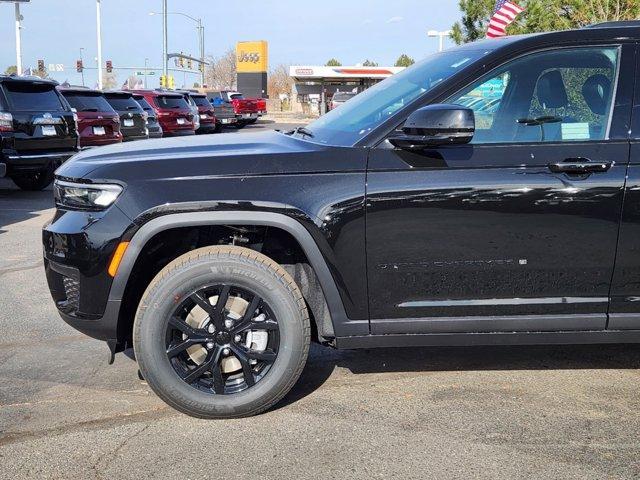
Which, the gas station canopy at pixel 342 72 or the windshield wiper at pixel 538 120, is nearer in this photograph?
the windshield wiper at pixel 538 120

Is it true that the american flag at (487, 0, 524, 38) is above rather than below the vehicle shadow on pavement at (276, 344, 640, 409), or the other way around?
above

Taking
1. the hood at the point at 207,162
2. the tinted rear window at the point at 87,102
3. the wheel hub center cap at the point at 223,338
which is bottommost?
the wheel hub center cap at the point at 223,338

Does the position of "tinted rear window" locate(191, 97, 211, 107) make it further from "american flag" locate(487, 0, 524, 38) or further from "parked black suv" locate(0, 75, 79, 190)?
"american flag" locate(487, 0, 524, 38)

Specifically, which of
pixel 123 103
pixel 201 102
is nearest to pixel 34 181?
pixel 123 103

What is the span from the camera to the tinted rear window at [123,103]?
16.8 metres

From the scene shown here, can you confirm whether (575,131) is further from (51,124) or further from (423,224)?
(51,124)

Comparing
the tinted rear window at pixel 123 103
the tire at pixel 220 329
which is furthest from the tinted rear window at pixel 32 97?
the tire at pixel 220 329

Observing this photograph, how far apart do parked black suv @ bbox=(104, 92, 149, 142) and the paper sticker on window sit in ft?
46.4

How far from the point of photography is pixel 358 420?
3588mm

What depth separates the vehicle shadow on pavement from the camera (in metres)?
4.30

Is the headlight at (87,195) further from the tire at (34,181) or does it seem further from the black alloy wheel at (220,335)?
the tire at (34,181)

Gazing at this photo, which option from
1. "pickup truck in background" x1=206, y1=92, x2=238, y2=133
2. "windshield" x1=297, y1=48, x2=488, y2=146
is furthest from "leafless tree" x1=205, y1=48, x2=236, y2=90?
"windshield" x1=297, y1=48, x2=488, y2=146

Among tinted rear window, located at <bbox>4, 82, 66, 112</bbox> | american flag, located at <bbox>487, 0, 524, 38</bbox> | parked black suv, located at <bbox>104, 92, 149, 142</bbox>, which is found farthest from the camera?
parked black suv, located at <bbox>104, 92, 149, 142</bbox>

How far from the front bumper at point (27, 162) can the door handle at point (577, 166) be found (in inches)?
370
